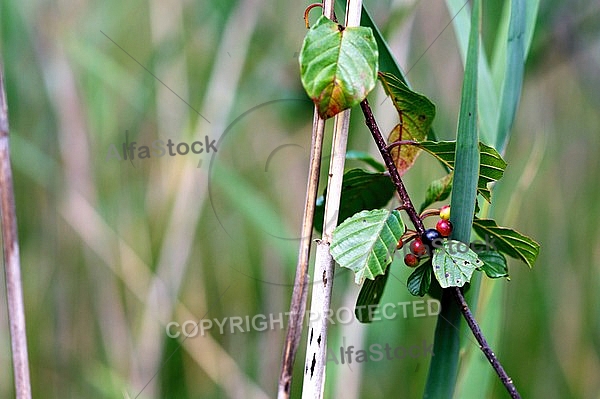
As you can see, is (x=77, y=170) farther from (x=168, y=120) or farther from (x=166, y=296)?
(x=166, y=296)

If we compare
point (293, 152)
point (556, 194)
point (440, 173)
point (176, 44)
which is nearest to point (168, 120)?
point (176, 44)

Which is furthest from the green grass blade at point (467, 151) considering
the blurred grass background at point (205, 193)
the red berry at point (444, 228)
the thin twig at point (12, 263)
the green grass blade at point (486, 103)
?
the blurred grass background at point (205, 193)

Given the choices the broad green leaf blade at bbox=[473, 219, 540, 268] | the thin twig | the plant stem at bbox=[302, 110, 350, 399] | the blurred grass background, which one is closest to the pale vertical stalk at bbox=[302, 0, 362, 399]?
the plant stem at bbox=[302, 110, 350, 399]

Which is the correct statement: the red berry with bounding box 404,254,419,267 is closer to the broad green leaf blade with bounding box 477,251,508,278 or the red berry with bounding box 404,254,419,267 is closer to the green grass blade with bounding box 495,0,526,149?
the broad green leaf blade with bounding box 477,251,508,278

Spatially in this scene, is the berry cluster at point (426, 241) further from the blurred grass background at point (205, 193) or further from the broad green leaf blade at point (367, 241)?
the blurred grass background at point (205, 193)

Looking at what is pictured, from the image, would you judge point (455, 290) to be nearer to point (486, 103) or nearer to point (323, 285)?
point (323, 285)
